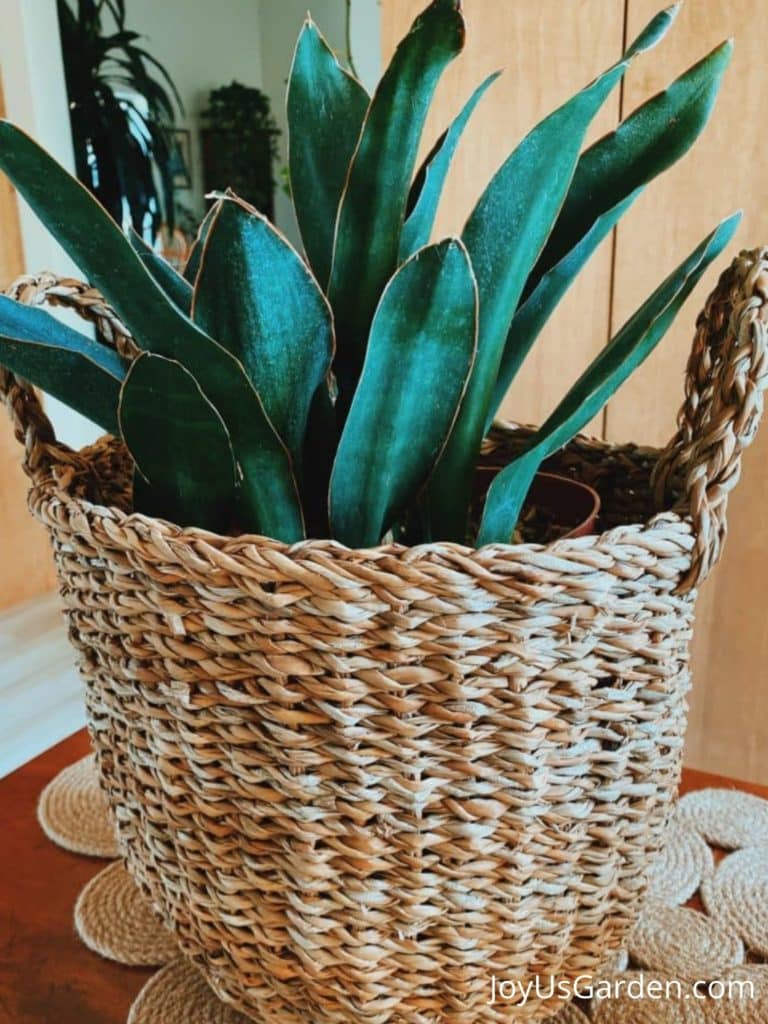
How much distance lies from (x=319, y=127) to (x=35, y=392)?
0.58 feet

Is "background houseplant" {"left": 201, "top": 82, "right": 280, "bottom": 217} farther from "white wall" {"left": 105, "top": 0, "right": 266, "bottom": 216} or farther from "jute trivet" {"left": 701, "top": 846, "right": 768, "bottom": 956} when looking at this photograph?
"jute trivet" {"left": 701, "top": 846, "right": 768, "bottom": 956}

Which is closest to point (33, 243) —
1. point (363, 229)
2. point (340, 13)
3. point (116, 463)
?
point (116, 463)

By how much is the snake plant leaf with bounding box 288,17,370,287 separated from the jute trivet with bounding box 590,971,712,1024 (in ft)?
1.25

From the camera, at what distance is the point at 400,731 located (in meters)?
0.29

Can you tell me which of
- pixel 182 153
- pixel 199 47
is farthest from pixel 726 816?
pixel 199 47

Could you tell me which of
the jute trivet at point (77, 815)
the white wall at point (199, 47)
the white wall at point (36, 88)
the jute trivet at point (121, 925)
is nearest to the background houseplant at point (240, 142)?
the white wall at point (199, 47)

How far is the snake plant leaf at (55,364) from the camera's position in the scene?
32 cm

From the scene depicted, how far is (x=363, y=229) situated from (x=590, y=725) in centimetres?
21

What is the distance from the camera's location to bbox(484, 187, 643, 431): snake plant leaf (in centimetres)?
35

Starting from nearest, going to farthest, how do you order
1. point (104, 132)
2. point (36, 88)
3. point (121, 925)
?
point (121, 925) < point (36, 88) < point (104, 132)

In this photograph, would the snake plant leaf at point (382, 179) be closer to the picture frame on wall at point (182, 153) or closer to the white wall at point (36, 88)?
the white wall at point (36, 88)

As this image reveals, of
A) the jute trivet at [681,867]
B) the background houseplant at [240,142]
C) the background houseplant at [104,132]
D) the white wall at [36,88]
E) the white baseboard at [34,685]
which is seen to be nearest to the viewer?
the jute trivet at [681,867]

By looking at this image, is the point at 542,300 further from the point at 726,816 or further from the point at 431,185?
the point at 726,816

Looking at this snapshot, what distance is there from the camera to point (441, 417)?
307mm
